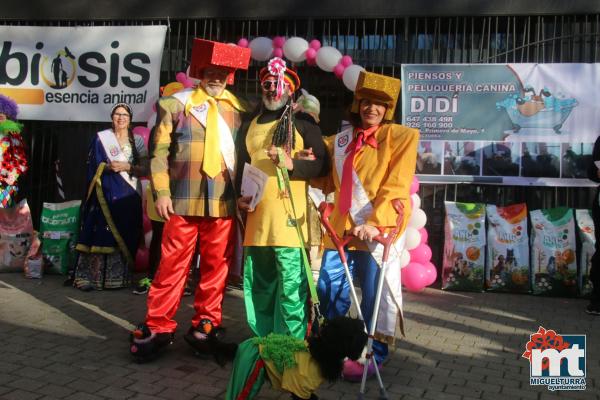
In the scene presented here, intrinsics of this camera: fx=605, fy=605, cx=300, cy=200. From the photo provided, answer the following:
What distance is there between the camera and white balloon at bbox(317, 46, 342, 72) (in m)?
6.59

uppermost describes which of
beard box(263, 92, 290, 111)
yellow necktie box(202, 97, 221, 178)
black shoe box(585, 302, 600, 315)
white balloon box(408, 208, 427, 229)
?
beard box(263, 92, 290, 111)

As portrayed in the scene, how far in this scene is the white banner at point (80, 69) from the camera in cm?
749

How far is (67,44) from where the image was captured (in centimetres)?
770

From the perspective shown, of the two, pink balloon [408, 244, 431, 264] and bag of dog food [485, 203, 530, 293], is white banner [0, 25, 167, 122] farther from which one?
bag of dog food [485, 203, 530, 293]

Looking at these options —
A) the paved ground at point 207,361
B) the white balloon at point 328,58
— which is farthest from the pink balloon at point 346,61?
the paved ground at point 207,361

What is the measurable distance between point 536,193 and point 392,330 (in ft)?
13.4

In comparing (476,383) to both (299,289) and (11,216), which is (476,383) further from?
(11,216)

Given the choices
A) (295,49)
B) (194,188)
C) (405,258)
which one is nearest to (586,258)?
(405,258)

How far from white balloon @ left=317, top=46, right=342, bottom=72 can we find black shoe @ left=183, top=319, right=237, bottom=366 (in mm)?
3515

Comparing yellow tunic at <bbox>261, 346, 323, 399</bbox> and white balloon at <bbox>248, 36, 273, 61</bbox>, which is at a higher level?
white balloon at <bbox>248, 36, 273, 61</bbox>

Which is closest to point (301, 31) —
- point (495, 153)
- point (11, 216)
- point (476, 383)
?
point (495, 153)

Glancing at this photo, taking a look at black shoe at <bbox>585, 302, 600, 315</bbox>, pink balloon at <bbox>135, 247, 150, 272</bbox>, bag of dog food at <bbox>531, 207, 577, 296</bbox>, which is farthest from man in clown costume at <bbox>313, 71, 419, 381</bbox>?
pink balloon at <bbox>135, 247, 150, 272</bbox>

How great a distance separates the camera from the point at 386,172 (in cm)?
377

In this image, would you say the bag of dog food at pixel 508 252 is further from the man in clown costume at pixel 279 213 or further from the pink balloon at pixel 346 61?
the man in clown costume at pixel 279 213
